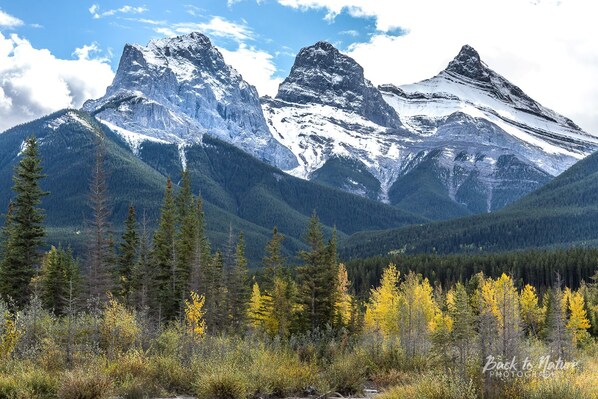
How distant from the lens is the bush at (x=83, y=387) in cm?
1092

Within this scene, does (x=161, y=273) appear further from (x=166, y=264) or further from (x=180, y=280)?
(x=180, y=280)

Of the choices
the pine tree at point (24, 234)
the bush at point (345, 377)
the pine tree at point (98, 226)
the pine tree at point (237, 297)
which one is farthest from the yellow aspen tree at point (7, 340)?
the pine tree at point (237, 297)

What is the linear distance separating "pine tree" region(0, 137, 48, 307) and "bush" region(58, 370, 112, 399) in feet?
82.8

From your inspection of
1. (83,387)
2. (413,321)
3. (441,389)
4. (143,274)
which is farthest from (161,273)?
(441,389)

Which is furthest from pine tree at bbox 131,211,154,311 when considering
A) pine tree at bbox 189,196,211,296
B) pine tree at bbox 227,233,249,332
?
pine tree at bbox 227,233,249,332

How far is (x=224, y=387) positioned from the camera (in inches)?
478

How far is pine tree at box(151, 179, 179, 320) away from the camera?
43.3 m

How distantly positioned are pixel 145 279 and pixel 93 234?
6.77 metres

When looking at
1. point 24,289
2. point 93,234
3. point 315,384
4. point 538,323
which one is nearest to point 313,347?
point 315,384

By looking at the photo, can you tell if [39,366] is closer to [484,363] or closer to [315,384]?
[315,384]

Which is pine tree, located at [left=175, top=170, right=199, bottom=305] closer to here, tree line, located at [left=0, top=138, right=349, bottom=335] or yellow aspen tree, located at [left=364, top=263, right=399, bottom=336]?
tree line, located at [left=0, top=138, right=349, bottom=335]

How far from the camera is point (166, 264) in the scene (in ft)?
149

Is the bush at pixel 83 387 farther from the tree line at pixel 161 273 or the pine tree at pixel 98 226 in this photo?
the pine tree at pixel 98 226

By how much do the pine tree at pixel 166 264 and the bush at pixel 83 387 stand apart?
98.4 feet
